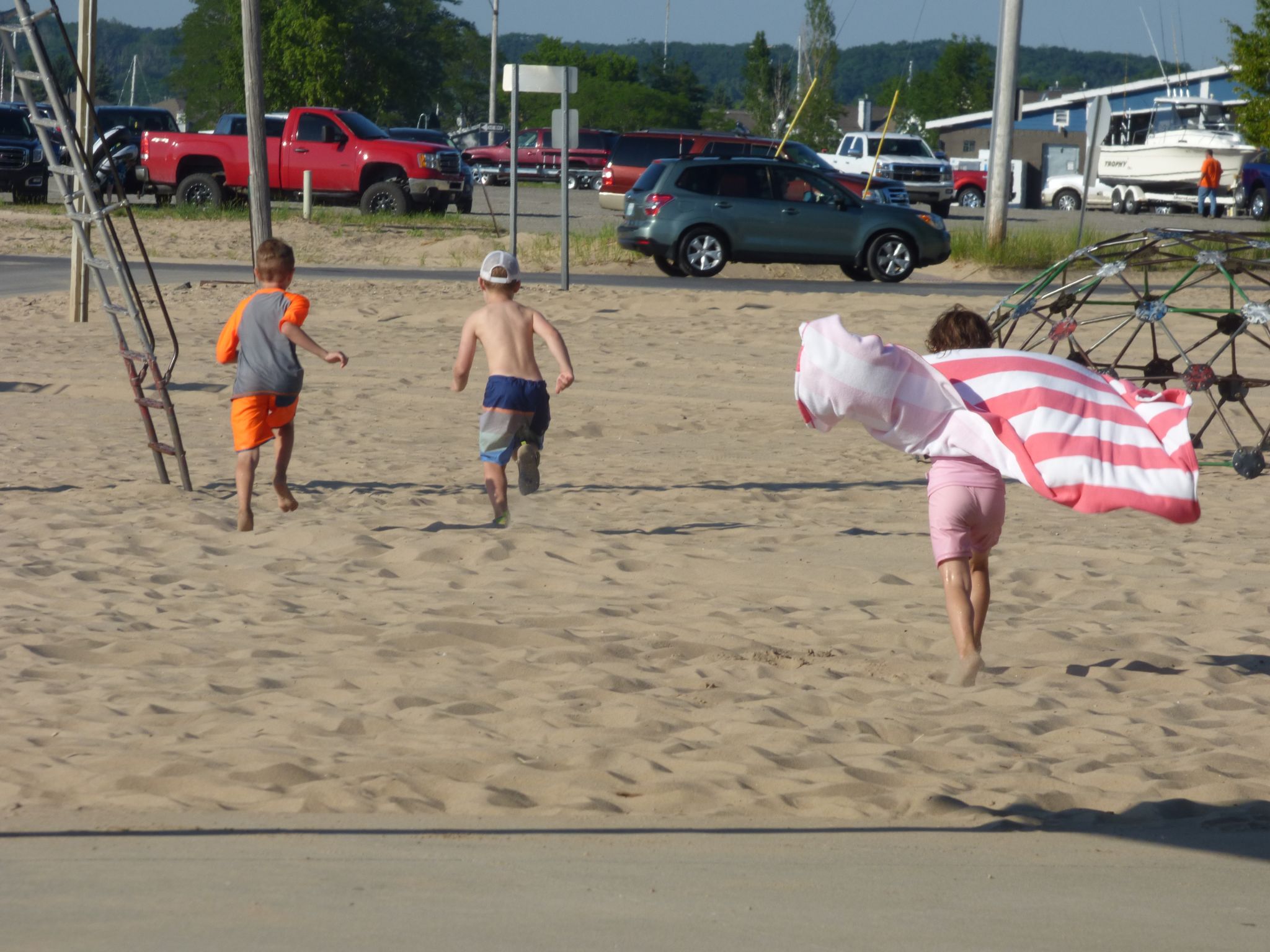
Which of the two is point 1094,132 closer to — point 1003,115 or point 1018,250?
point 1003,115

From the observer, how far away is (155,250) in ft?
79.6

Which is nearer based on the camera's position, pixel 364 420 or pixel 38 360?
pixel 364 420

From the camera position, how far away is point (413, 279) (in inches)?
822

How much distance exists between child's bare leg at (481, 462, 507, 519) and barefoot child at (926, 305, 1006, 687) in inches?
118

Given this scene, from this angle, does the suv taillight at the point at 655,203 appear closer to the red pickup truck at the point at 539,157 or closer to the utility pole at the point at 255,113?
the utility pole at the point at 255,113

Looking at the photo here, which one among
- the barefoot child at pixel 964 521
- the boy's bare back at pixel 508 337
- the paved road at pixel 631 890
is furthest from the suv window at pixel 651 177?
the paved road at pixel 631 890

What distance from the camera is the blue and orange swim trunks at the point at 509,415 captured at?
7.82 metres

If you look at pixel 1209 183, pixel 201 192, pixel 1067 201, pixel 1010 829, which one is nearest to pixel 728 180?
pixel 201 192

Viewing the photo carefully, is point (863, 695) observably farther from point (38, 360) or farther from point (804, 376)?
point (38, 360)

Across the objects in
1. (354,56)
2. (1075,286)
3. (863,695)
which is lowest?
(863,695)

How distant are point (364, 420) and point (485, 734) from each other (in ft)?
23.9

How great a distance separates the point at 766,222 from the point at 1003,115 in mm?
4423

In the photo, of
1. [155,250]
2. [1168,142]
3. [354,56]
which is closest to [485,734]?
[155,250]

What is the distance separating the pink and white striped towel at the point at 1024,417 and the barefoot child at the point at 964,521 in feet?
0.58
